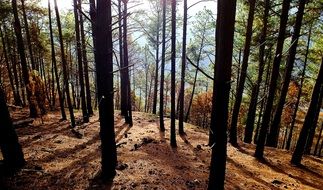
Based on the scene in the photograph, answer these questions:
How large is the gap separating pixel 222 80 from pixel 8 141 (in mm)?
6188

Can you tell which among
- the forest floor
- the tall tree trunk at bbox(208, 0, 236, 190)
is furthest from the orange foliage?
the tall tree trunk at bbox(208, 0, 236, 190)

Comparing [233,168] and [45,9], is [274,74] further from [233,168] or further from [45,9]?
[45,9]

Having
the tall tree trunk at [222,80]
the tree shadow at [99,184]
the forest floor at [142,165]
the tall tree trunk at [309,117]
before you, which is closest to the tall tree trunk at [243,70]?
the forest floor at [142,165]

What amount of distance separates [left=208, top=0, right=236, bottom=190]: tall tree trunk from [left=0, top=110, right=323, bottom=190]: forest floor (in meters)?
3.34

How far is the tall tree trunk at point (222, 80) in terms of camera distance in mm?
4172

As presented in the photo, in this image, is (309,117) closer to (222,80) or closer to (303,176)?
(303,176)

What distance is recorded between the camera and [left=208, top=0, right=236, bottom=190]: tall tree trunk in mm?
4172

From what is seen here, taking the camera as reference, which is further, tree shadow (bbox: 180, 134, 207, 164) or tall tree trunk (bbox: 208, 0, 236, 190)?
tree shadow (bbox: 180, 134, 207, 164)

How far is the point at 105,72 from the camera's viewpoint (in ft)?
23.4

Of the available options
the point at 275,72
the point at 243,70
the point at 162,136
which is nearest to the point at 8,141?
the point at 162,136

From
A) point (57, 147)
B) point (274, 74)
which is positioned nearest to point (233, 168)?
point (274, 74)

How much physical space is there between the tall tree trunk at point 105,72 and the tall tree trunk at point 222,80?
3527mm

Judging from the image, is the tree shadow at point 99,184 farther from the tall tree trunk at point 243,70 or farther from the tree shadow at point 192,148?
the tall tree trunk at point 243,70

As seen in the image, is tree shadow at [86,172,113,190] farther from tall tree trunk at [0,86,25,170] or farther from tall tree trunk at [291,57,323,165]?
tall tree trunk at [291,57,323,165]
